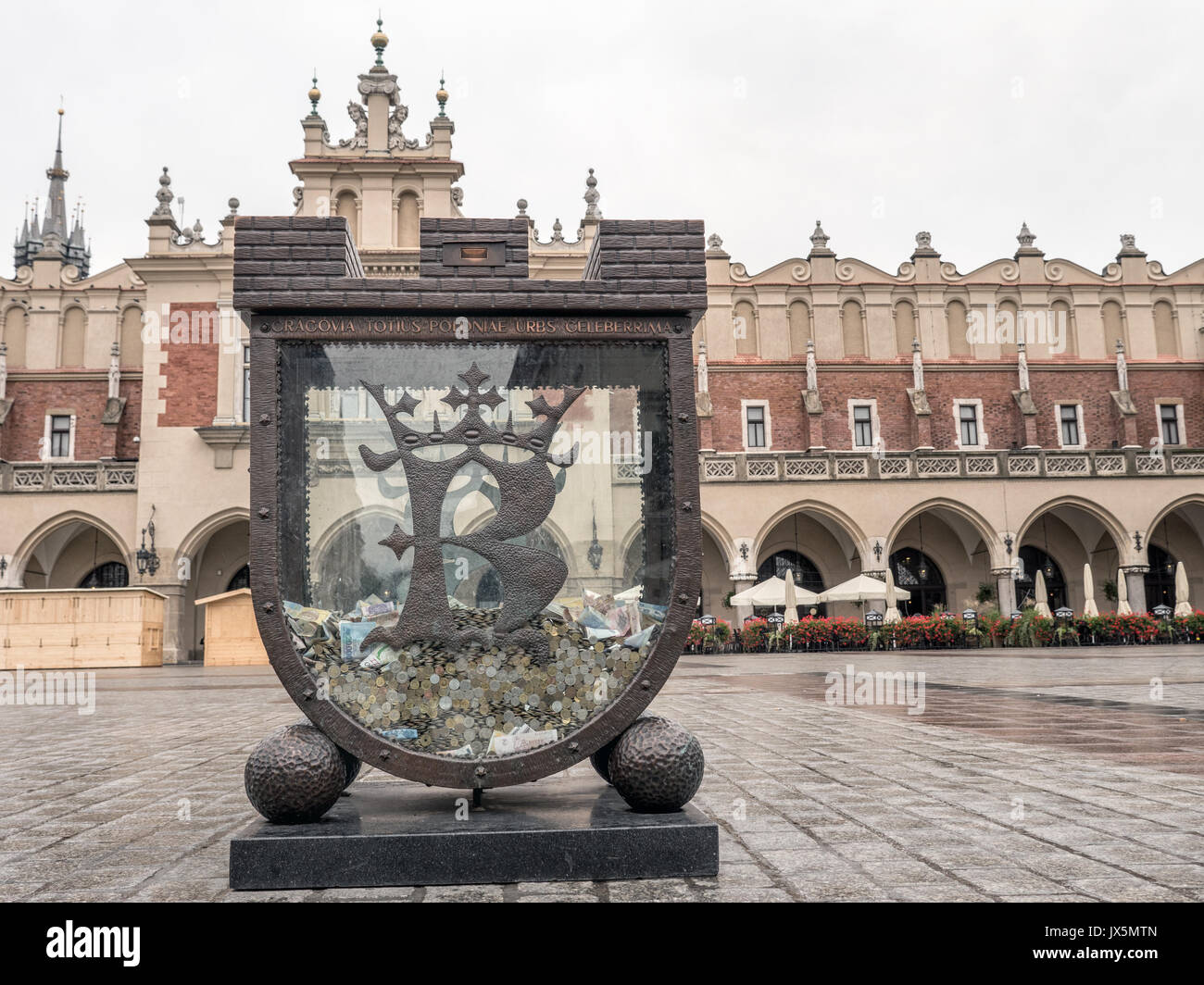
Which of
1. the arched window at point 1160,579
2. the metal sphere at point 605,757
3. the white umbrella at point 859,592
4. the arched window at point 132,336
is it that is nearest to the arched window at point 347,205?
the arched window at point 132,336

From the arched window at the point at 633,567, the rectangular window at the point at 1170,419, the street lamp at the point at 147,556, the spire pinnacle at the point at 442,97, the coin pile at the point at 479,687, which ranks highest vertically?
the spire pinnacle at the point at 442,97

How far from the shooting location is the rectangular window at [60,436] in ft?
98.0

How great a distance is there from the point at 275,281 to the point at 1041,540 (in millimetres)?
31913

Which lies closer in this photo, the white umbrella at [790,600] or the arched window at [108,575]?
the white umbrella at [790,600]

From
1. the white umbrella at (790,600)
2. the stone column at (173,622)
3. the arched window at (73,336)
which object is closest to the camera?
the white umbrella at (790,600)

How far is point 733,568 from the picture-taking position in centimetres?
2712

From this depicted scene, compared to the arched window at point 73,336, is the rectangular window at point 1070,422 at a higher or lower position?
lower

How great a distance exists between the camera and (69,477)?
2766 centimetres

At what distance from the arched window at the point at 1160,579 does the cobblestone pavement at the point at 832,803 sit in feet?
80.7

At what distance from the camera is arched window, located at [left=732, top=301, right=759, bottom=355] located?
31011 mm

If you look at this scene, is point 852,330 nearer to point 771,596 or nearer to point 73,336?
point 771,596

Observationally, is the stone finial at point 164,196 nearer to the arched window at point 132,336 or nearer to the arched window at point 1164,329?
the arched window at point 132,336

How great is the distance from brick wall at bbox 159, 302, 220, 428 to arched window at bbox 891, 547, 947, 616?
67.6 feet
